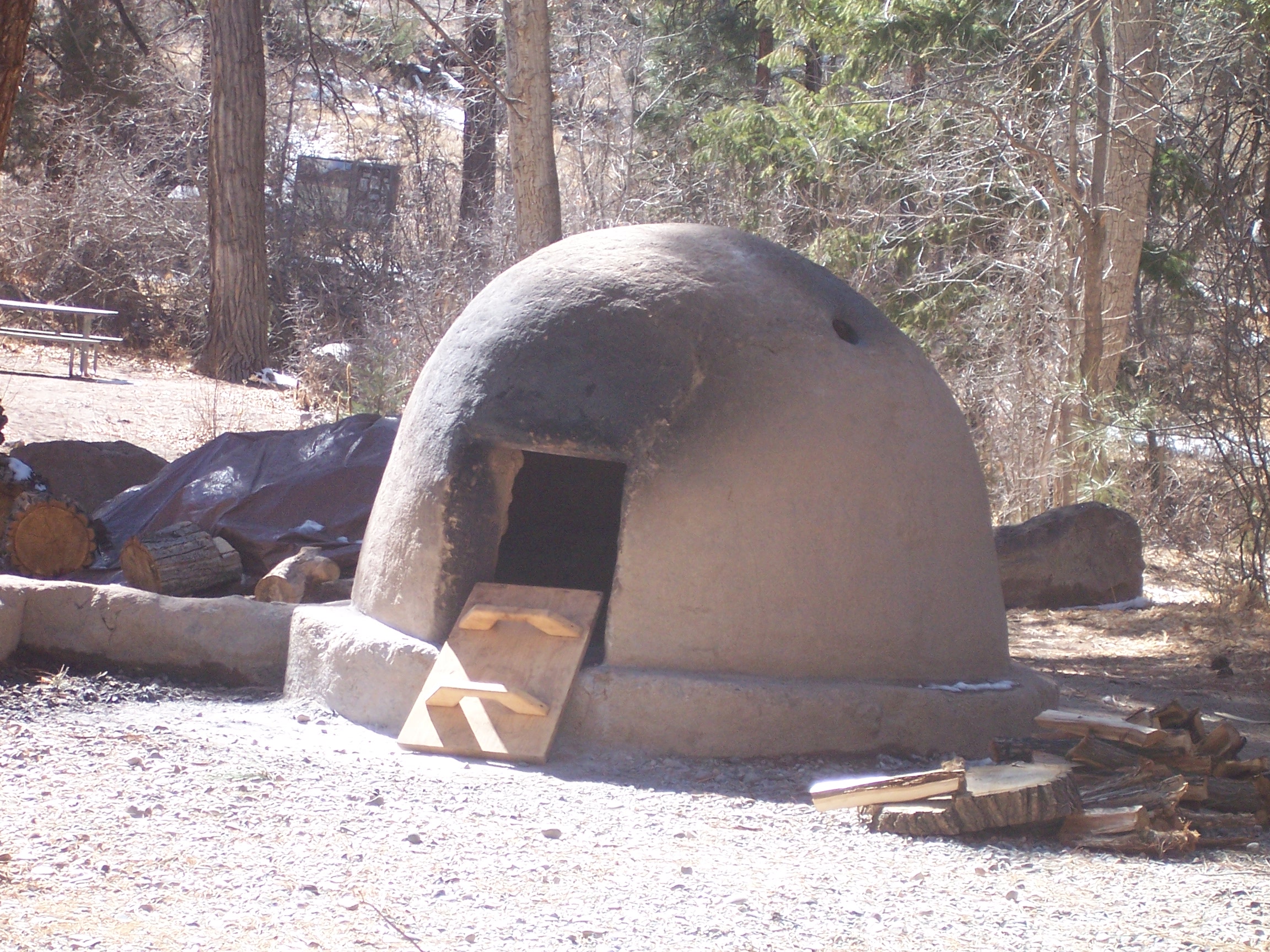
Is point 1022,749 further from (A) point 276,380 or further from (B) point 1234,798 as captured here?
(A) point 276,380

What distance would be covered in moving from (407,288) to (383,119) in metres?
2.93

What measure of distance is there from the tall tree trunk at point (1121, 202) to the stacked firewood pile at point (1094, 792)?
579 centimetres

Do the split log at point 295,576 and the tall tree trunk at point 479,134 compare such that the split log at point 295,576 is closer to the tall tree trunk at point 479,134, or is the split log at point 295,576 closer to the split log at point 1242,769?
the split log at point 1242,769

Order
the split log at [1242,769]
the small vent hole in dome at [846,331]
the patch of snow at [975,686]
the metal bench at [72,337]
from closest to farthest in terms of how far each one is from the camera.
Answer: the split log at [1242,769] → the patch of snow at [975,686] → the small vent hole in dome at [846,331] → the metal bench at [72,337]

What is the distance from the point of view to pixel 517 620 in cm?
439

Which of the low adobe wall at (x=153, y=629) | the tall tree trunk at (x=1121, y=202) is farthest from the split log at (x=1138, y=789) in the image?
the tall tree trunk at (x=1121, y=202)

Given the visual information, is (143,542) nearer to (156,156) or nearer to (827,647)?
(827,647)

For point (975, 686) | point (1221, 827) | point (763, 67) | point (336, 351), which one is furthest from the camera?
point (763, 67)

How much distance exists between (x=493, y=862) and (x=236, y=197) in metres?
11.2

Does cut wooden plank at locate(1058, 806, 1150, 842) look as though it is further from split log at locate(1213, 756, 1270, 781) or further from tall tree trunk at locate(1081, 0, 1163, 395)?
tall tree trunk at locate(1081, 0, 1163, 395)

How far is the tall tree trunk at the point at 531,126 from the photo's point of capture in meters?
8.77

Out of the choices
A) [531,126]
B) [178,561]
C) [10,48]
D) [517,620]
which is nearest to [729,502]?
[517,620]

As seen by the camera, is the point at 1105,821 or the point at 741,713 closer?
the point at 1105,821

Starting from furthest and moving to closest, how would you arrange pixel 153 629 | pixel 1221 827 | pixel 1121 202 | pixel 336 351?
pixel 336 351, pixel 1121 202, pixel 153 629, pixel 1221 827
